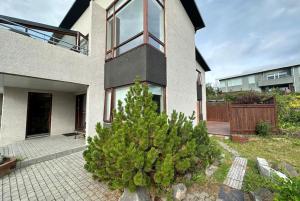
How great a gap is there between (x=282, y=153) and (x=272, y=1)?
393 inches

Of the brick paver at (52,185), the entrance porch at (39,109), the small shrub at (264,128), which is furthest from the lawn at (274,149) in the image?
the entrance porch at (39,109)

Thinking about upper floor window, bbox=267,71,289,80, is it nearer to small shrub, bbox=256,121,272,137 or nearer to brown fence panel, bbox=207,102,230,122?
brown fence panel, bbox=207,102,230,122

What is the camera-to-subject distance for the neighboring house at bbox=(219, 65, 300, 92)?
23078 millimetres

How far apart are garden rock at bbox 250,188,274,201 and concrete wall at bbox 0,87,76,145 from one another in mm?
9861

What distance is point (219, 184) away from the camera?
3559 mm

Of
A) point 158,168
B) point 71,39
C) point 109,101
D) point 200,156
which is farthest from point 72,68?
point 200,156

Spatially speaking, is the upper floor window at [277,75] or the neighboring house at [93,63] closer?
the neighboring house at [93,63]

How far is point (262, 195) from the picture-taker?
9.39ft

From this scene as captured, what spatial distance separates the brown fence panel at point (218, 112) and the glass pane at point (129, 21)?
1413 cm

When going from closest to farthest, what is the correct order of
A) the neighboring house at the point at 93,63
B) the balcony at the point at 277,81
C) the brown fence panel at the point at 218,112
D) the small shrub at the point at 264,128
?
the neighboring house at the point at 93,63 < the small shrub at the point at 264,128 < the brown fence panel at the point at 218,112 < the balcony at the point at 277,81

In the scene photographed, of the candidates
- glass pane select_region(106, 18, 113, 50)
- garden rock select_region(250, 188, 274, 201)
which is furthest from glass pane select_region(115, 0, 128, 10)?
garden rock select_region(250, 188, 274, 201)

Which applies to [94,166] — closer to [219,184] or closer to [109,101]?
[219,184]

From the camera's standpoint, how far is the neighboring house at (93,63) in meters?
5.14

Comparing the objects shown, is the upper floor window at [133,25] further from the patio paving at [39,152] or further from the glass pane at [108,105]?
the patio paving at [39,152]
